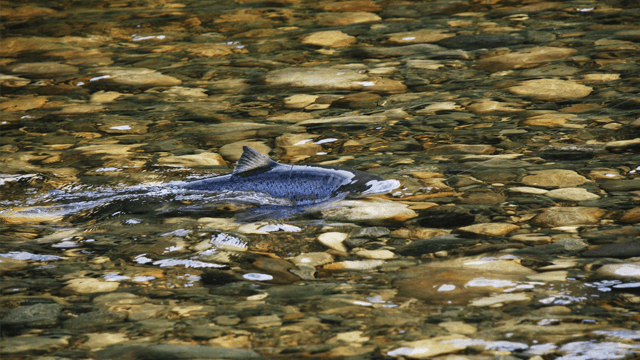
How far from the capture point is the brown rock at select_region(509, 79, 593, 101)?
532cm

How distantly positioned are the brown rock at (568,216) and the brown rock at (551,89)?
2.00m

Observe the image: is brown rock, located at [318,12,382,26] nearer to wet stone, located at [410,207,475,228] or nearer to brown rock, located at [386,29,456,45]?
brown rock, located at [386,29,456,45]

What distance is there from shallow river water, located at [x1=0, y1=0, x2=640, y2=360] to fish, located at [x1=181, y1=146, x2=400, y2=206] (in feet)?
0.25

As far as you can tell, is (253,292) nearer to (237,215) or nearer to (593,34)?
(237,215)

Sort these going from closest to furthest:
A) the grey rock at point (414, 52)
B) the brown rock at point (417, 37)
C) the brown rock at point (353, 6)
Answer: the grey rock at point (414, 52), the brown rock at point (417, 37), the brown rock at point (353, 6)

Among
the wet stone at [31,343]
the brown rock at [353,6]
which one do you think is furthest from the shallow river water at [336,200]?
the brown rock at [353,6]

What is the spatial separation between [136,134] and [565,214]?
293 centimetres

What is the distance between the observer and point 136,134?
5.17 meters

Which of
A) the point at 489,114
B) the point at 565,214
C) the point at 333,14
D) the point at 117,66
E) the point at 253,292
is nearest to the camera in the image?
the point at 253,292

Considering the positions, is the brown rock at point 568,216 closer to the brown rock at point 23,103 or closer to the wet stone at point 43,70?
the brown rock at point 23,103

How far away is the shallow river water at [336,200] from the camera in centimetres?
249

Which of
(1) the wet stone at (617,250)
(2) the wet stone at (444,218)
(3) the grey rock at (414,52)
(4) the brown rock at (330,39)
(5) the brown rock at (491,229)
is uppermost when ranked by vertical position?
(4) the brown rock at (330,39)

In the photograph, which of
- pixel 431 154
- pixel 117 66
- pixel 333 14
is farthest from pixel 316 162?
pixel 333 14

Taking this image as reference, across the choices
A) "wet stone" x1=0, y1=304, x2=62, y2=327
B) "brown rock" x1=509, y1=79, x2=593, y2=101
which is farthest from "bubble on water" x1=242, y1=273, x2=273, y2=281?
"brown rock" x1=509, y1=79, x2=593, y2=101
